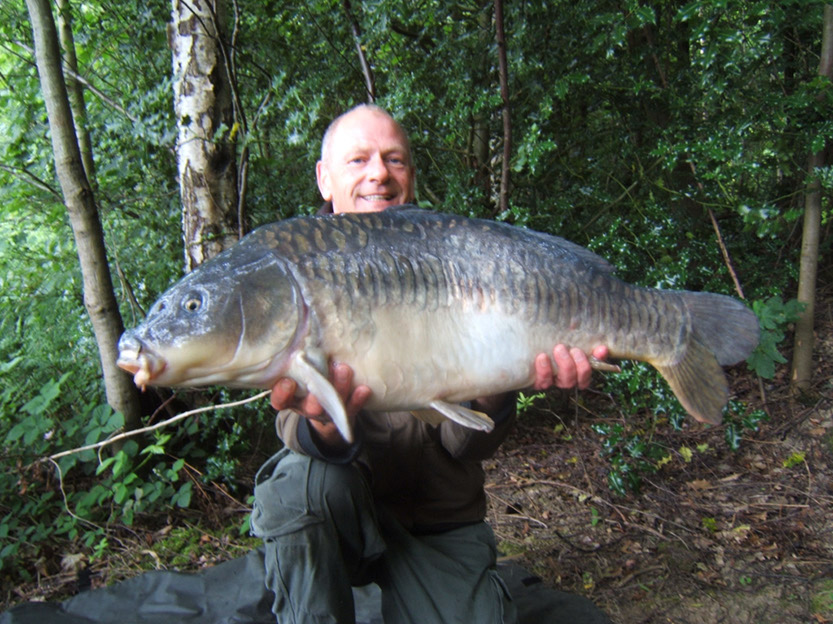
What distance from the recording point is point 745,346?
54.6 inches

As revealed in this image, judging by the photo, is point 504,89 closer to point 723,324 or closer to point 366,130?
point 366,130

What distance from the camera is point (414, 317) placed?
3.99ft

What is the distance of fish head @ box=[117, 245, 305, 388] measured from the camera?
1075mm

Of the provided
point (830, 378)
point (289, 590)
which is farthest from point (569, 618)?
point (830, 378)

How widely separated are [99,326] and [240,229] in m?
0.73

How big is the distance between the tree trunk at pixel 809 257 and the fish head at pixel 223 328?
90.2 inches

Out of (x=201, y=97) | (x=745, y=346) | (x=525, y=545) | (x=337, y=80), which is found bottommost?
(x=525, y=545)

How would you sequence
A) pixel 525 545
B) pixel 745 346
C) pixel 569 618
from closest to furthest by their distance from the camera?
pixel 745 346 < pixel 569 618 < pixel 525 545

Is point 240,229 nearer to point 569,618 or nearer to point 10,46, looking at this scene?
point 569,618

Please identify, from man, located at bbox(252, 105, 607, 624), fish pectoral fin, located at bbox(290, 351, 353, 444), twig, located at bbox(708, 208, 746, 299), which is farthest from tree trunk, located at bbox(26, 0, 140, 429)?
twig, located at bbox(708, 208, 746, 299)

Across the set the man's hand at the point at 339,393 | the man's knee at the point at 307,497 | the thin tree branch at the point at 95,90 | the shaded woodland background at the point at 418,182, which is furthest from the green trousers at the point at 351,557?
the thin tree branch at the point at 95,90

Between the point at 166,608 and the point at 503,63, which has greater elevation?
the point at 503,63

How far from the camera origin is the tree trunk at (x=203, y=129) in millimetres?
2576

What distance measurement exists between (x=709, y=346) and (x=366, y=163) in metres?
1.09
